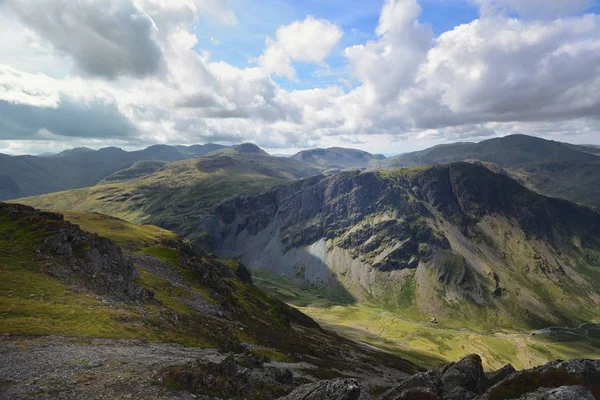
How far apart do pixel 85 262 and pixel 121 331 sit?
24120mm

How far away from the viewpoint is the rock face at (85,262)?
59062 millimetres

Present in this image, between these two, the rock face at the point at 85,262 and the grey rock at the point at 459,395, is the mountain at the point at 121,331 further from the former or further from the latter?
the grey rock at the point at 459,395

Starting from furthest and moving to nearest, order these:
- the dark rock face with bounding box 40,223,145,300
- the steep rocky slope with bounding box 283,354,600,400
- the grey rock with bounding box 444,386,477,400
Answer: the dark rock face with bounding box 40,223,145,300
the grey rock with bounding box 444,386,477,400
the steep rocky slope with bounding box 283,354,600,400

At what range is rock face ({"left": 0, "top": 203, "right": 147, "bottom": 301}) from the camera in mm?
59062

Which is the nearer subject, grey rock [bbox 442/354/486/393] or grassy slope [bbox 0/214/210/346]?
grey rock [bbox 442/354/486/393]

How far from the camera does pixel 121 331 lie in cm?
4559

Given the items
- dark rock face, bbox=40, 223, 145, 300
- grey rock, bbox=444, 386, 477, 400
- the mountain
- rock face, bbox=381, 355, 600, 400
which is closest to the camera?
rock face, bbox=381, 355, 600, 400

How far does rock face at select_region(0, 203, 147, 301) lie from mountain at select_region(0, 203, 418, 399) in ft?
0.62

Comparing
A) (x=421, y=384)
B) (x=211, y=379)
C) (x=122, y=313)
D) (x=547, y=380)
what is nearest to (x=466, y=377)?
(x=421, y=384)

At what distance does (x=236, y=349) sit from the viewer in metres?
59.6

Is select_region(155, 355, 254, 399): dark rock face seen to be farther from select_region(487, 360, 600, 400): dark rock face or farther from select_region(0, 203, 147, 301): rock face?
select_region(0, 203, 147, 301): rock face

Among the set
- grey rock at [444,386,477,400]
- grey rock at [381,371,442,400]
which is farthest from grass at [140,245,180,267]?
grey rock at [444,386,477,400]

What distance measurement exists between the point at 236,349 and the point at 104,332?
22960 millimetres

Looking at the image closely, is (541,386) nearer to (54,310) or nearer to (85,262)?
(54,310)
